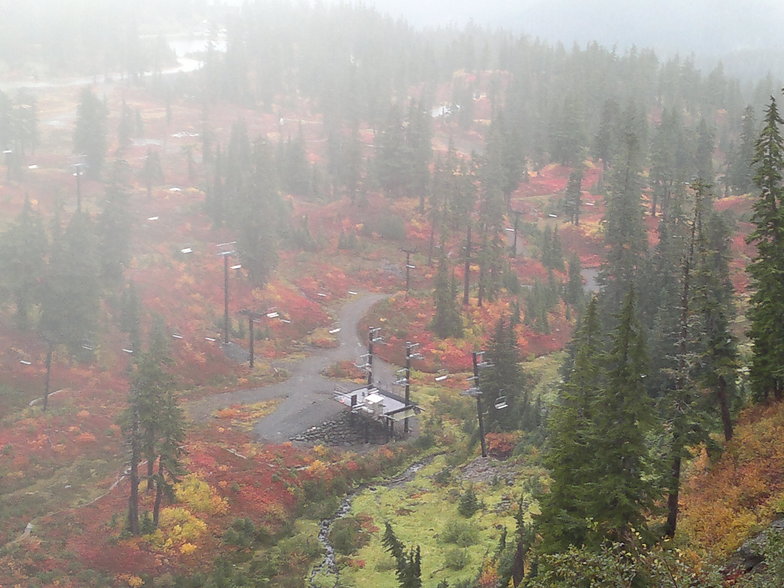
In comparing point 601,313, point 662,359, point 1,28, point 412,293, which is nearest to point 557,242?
point 412,293

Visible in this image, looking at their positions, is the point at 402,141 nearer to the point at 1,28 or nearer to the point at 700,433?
the point at 700,433

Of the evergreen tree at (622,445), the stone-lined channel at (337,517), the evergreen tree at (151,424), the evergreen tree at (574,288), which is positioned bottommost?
the stone-lined channel at (337,517)

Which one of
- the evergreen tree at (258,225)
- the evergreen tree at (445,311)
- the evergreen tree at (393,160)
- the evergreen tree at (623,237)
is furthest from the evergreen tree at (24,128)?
the evergreen tree at (623,237)

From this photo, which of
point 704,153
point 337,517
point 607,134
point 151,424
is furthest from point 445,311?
point 704,153

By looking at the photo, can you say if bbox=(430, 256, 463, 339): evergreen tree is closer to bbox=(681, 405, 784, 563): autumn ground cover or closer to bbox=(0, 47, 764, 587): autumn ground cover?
bbox=(0, 47, 764, 587): autumn ground cover

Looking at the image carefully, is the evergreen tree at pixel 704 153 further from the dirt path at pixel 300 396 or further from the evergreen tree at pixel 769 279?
the evergreen tree at pixel 769 279

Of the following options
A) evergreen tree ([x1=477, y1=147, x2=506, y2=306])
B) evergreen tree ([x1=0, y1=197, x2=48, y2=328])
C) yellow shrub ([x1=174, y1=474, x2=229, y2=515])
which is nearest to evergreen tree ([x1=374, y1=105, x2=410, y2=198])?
evergreen tree ([x1=477, y1=147, x2=506, y2=306])
